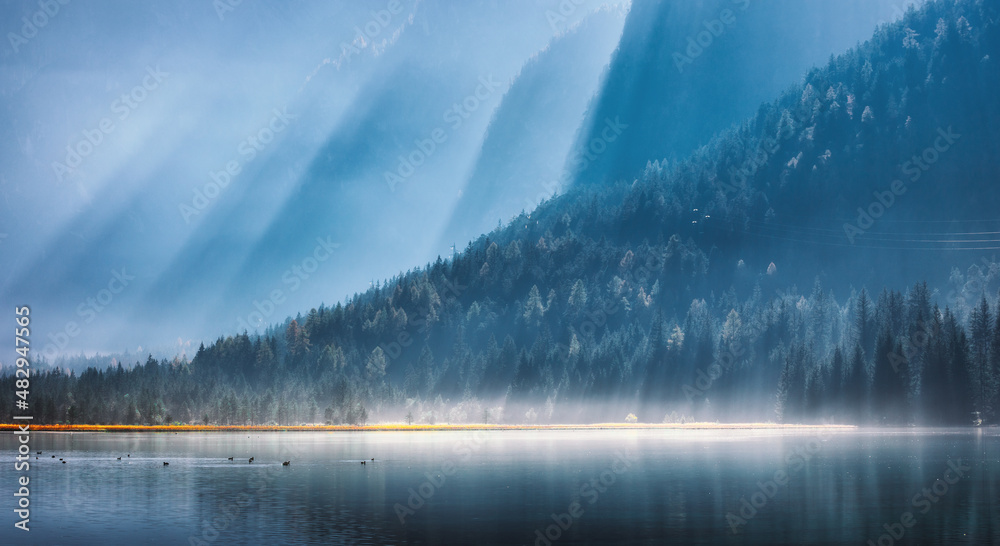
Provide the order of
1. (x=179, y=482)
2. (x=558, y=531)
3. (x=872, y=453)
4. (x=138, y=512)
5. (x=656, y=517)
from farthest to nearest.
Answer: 1. (x=872, y=453)
2. (x=179, y=482)
3. (x=138, y=512)
4. (x=656, y=517)
5. (x=558, y=531)

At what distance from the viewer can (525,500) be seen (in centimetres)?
7294

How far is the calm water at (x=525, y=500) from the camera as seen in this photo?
181 feet

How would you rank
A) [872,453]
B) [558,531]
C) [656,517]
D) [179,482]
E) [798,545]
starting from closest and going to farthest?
[798,545] → [558,531] → [656,517] → [179,482] → [872,453]

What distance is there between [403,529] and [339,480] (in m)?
37.4

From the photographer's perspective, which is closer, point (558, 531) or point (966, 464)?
point (558, 531)

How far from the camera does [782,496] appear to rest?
74625mm

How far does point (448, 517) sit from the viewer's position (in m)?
62.9

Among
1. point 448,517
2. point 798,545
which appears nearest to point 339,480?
point 448,517

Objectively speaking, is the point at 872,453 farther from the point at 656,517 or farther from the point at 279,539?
the point at 279,539

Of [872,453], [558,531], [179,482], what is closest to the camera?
[558,531]

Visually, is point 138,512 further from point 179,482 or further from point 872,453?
point 872,453

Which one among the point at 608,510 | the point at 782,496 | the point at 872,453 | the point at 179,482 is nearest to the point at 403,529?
the point at 608,510

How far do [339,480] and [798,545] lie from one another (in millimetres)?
53692

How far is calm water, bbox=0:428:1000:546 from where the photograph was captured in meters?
55.1
